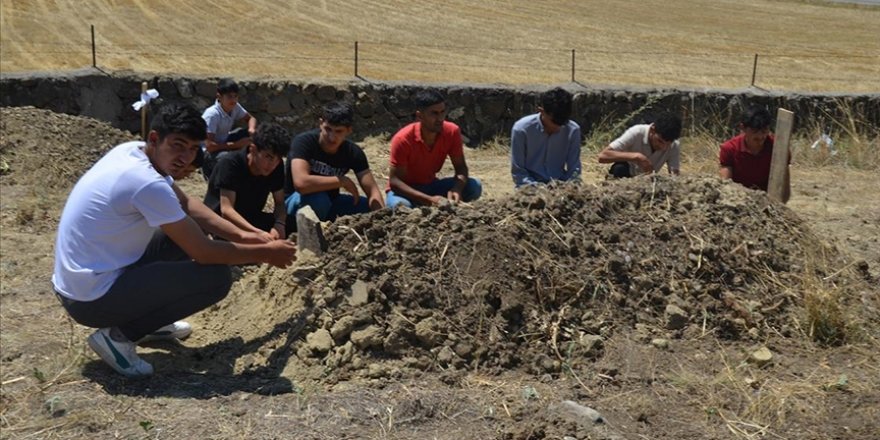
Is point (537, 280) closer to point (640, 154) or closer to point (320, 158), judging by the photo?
point (320, 158)

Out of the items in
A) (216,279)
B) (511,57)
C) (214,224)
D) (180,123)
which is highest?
(180,123)

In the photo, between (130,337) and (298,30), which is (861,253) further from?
(298,30)

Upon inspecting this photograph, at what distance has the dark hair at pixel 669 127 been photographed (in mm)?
6672

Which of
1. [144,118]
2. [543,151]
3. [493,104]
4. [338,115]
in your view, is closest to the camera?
[338,115]

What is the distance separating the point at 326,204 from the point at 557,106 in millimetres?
1626

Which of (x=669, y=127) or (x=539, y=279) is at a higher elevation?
(x=669, y=127)

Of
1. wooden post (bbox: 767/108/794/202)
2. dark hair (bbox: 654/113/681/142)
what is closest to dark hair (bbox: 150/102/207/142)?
dark hair (bbox: 654/113/681/142)

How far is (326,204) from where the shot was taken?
604cm

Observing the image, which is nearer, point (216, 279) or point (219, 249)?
point (219, 249)

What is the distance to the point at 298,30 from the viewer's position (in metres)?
19.8

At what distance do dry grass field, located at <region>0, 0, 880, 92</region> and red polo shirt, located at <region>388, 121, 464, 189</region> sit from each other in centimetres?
629

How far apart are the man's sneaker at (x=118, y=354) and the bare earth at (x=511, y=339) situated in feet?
0.23

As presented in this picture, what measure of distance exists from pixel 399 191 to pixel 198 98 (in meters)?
5.35

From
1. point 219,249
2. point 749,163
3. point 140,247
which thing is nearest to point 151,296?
point 140,247
